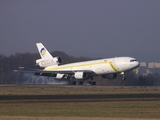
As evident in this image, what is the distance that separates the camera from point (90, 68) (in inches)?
3374

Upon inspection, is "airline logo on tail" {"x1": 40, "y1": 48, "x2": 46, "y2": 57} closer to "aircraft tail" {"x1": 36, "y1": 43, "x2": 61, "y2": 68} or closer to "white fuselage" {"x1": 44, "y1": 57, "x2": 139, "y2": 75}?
"aircraft tail" {"x1": 36, "y1": 43, "x2": 61, "y2": 68}

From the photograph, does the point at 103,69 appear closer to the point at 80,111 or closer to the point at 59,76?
the point at 59,76

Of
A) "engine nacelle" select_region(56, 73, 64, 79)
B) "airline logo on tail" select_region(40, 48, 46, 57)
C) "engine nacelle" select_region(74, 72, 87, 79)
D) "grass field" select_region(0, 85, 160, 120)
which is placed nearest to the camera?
"grass field" select_region(0, 85, 160, 120)

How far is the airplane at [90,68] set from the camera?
268 feet

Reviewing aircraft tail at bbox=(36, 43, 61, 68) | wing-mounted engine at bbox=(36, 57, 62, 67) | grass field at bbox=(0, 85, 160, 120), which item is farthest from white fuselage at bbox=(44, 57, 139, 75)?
grass field at bbox=(0, 85, 160, 120)

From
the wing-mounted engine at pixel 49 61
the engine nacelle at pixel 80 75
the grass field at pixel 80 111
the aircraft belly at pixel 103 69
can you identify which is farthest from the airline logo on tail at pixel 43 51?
the grass field at pixel 80 111

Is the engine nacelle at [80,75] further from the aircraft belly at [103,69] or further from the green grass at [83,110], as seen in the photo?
the green grass at [83,110]

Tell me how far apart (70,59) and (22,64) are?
11233 mm

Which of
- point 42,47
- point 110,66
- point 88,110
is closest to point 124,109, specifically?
point 88,110

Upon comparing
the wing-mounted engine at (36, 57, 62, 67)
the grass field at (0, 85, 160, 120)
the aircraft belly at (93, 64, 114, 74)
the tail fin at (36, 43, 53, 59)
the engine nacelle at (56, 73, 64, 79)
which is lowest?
the grass field at (0, 85, 160, 120)

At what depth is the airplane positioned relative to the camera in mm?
81750

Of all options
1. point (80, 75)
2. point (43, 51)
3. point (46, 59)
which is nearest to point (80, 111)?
point (80, 75)

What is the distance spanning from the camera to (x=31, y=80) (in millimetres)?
99250

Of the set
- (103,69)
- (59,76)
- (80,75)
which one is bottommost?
(59,76)
